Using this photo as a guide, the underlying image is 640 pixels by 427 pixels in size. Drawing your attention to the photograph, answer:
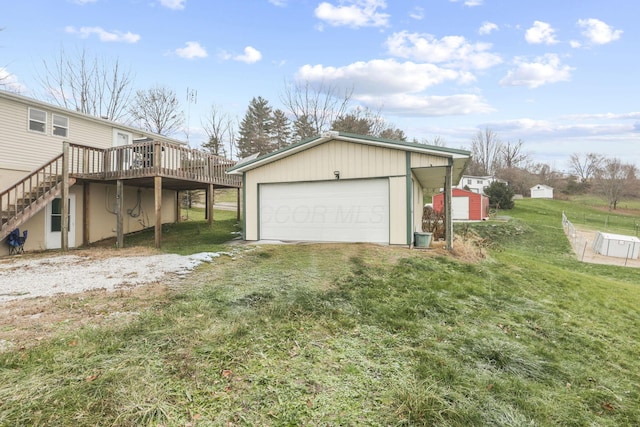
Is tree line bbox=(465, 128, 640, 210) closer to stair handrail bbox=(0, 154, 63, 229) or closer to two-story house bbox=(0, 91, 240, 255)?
two-story house bbox=(0, 91, 240, 255)

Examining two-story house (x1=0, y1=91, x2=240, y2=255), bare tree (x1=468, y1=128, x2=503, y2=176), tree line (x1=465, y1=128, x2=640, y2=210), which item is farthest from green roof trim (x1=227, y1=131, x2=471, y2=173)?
bare tree (x1=468, y1=128, x2=503, y2=176)

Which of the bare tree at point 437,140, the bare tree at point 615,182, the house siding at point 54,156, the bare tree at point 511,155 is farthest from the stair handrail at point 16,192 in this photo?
the bare tree at point 511,155

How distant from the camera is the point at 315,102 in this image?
91.8 ft

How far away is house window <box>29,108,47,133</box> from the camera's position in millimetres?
10688

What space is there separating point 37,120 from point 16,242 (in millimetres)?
4226

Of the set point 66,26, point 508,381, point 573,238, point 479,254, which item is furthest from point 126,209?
point 573,238

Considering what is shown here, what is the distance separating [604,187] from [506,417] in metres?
50.9

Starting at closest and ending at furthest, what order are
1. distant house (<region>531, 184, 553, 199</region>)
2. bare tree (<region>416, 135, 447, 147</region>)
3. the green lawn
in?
the green lawn → bare tree (<region>416, 135, 447, 147</region>) → distant house (<region>531, 184, 553, 199</region>)

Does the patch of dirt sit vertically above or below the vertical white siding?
below

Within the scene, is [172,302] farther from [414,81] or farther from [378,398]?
[414,81]

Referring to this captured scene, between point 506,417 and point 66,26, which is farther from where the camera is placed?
point 66,26

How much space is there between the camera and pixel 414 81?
22.9 meters

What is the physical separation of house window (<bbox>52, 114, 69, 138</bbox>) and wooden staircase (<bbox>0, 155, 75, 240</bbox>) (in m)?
1.55

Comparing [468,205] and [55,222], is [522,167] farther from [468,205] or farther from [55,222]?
[55,222]
